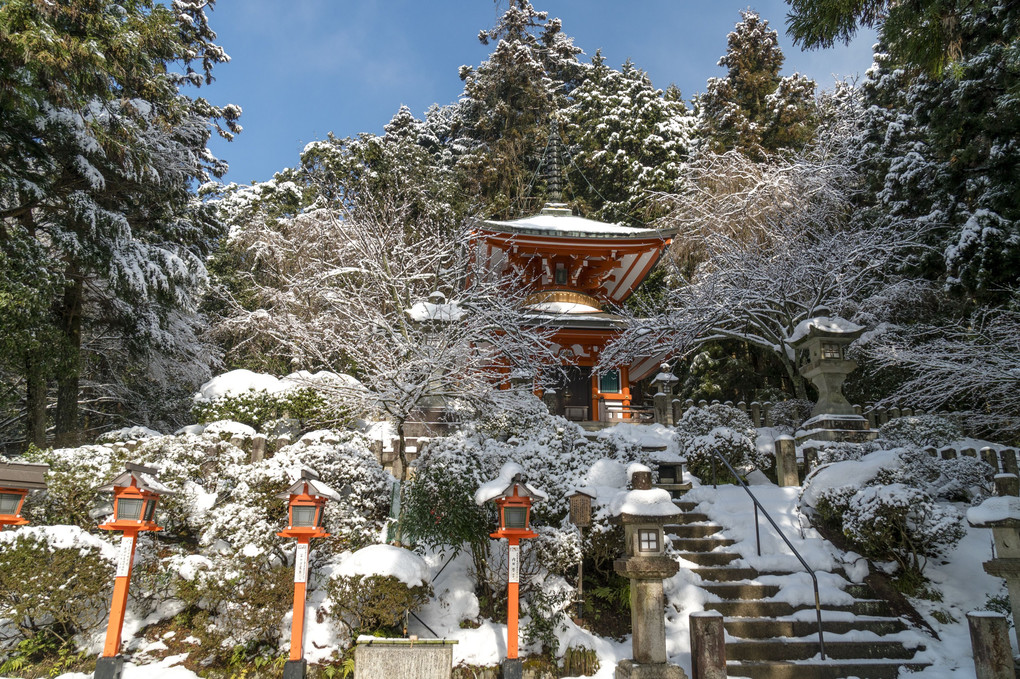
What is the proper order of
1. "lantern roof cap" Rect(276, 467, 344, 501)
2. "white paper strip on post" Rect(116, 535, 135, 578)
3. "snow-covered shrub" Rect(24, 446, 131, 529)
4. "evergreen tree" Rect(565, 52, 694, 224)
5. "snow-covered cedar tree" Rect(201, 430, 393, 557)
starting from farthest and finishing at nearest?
1. "evergreen tree" Rect(565, 52, 694, 224)
2. "snow-covered shrub" Rect(24, 446, 131, 529)
3. "snow-covered cedar tree" Rect(201, 430, 393, 557)
4. "lantern roof cap" Rect(276, 467, 344, 501)
5. "white paper strip on post" Rect(116, 535, 135, 578)

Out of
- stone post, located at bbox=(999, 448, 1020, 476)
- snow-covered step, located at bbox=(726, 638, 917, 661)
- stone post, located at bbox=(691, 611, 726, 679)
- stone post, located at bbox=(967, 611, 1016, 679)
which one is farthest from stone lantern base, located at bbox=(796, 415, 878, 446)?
stone post, located at bbox=(691, 611, 726, 679)

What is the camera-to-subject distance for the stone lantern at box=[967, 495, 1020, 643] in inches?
238

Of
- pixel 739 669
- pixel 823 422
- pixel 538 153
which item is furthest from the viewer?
pixel 538 153

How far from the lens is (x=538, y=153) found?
1065 inches

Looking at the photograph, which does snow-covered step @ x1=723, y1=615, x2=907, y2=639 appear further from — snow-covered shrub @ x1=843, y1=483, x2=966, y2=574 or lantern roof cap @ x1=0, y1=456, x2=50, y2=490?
lantern roof cap @ x1=0, y1=456, x2=50, y2=490

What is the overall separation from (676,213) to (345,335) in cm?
1145

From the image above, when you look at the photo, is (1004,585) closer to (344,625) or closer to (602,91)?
(344,625)

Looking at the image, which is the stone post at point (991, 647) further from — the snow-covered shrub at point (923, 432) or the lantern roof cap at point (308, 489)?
the lantern roof cap at point (308, 489)

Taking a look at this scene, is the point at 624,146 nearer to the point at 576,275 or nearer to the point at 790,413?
the point at 576,275

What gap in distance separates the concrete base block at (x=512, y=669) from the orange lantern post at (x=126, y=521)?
389cm

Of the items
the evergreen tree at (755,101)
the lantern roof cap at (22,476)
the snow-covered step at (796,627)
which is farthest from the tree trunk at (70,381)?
the evergreen tree at (755,101)

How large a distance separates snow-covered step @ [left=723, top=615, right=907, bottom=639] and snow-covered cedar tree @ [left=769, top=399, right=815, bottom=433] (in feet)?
22.2

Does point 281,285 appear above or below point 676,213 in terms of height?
below

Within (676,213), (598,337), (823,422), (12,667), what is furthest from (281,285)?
(823,422)
